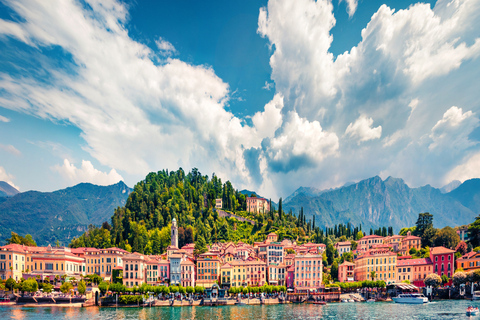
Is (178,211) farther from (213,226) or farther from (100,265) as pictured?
(100,265)

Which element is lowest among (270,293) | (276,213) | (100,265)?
(270,293)

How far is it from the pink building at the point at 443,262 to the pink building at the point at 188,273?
2375 inches

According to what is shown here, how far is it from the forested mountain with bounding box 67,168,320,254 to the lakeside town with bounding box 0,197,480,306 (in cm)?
1167

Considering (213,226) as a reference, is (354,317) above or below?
below

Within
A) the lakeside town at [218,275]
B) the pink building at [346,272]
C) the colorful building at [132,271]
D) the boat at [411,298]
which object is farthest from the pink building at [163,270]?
the boat at [411,298]

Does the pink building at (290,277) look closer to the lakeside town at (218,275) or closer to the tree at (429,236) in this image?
the lakeside town at (218,275)

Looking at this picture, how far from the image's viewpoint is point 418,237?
4488 inches

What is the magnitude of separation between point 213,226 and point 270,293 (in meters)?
51.0

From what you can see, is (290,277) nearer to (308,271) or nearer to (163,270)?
(308,271)

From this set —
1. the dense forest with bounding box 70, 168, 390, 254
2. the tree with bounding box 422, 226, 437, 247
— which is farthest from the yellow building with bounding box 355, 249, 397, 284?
the dense forest with bounding box 70, 168, 390, 254

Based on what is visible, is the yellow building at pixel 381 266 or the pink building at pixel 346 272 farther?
the pink building at pixel 346 272

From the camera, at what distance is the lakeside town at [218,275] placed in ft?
270

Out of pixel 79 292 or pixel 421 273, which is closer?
pixel 79 292

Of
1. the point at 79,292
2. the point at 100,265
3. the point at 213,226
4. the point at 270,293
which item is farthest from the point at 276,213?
the point at 79,292
